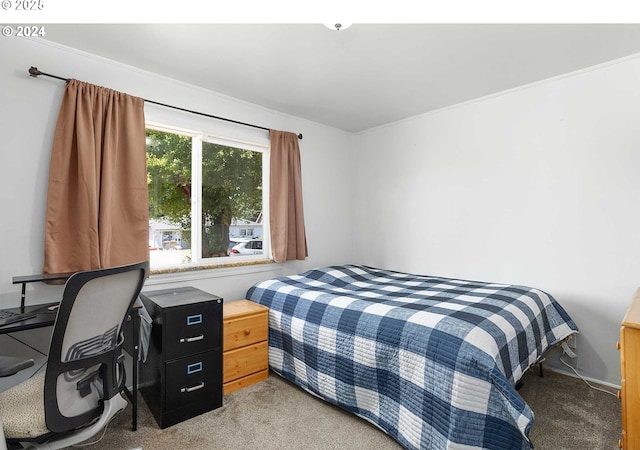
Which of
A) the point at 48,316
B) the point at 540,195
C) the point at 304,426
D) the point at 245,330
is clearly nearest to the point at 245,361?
the point at 245,330

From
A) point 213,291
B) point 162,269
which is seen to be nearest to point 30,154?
point 162,269

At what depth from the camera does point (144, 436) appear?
196 centimetres

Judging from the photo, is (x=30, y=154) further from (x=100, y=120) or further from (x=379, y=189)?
(x=379, y=189)

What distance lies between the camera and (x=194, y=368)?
220 cm

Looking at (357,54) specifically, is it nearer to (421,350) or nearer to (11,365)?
(421,350)

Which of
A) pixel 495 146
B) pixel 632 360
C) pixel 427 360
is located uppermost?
pixel 495 146

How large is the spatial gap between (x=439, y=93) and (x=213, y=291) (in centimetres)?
265

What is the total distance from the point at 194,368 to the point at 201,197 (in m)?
1.43

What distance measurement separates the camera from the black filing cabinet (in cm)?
210

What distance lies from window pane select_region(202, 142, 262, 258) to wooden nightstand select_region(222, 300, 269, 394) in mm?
693

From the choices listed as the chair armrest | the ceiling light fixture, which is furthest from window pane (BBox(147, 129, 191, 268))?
the ceiling light fixture

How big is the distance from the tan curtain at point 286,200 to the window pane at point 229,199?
185 millimetres

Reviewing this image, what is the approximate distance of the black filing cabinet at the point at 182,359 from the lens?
6.90 ft

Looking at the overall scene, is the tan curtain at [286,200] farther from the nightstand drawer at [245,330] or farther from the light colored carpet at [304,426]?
the light colored carpet at [304,426]
